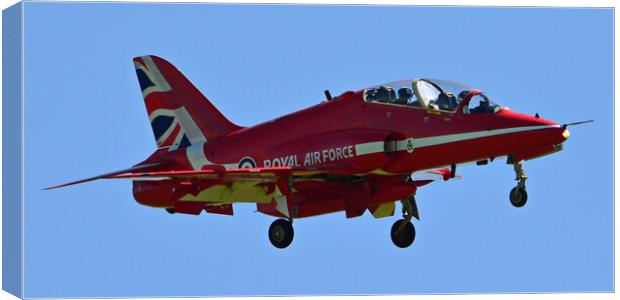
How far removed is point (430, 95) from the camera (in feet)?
89.7

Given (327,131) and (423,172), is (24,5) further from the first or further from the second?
(423,172)

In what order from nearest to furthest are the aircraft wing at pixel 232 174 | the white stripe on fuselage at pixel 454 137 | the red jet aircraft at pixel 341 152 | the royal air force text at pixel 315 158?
the white stripe on fuselage at pixel 454 137
the red jet aircraft at pixel 341 152
the aircraft wing at pixel 232 174
the royal air force text at pixel 315 158

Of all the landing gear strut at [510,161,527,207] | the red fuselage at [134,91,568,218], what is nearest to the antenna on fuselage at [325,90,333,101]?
the red fuselage at [134,91,568,218]

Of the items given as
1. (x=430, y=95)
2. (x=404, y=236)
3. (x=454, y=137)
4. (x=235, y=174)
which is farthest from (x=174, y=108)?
(x=454, y=137)

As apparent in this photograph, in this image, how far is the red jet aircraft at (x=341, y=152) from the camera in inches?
1056

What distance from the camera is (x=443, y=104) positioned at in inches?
1069

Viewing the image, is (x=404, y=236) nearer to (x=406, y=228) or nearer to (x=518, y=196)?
(x=406, y=228)

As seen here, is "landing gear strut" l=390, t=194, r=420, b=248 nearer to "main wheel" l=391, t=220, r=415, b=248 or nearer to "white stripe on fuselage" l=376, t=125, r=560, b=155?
"main wheel" l=391, t=220, r=415, b=248

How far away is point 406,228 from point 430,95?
9.74 ft

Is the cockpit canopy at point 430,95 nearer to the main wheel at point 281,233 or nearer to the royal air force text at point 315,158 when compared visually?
the royal air force text at point 315,158

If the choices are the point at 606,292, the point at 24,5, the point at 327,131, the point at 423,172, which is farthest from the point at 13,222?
the point at 606,292

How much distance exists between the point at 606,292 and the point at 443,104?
408 centimetres

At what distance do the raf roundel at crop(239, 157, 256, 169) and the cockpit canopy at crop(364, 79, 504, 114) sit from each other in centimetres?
247

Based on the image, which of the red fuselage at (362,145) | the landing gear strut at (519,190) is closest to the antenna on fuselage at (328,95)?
the red fuselage at (362,145)
